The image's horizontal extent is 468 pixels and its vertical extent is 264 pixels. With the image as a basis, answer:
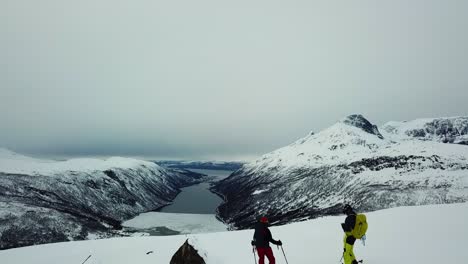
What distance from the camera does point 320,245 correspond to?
17625mm

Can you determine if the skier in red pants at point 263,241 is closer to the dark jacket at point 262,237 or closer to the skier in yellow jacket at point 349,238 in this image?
the dark jacket at point 262,237

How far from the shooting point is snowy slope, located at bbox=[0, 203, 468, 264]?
14133mm

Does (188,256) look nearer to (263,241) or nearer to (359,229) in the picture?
(263,241)

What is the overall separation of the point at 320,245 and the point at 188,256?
28.0 feet

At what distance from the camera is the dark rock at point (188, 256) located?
62.7 feet

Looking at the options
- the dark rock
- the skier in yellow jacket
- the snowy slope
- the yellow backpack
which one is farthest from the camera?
the dark rock

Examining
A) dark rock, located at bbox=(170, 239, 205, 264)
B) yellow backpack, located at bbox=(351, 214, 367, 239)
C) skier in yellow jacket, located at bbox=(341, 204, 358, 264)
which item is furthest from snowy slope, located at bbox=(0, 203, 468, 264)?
yellow backpack, located at bbox=(351, 214, 367, 239)

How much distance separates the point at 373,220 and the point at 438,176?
17738 cm

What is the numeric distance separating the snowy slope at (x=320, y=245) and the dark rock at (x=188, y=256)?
0.55 m

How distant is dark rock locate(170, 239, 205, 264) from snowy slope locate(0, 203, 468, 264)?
0.55m

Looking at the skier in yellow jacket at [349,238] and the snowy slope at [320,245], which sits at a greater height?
the skier in yellow jacket at [349,238]

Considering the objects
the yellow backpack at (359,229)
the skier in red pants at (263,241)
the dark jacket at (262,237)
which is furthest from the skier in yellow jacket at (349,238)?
the dark jacket at (262,237)

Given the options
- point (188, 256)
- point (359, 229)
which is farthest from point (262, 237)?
point (188, 256)

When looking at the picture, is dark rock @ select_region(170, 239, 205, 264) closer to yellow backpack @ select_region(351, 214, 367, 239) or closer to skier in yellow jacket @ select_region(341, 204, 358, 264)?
skier in yellow jacket @ select_region(341, 204, 358, 264)
